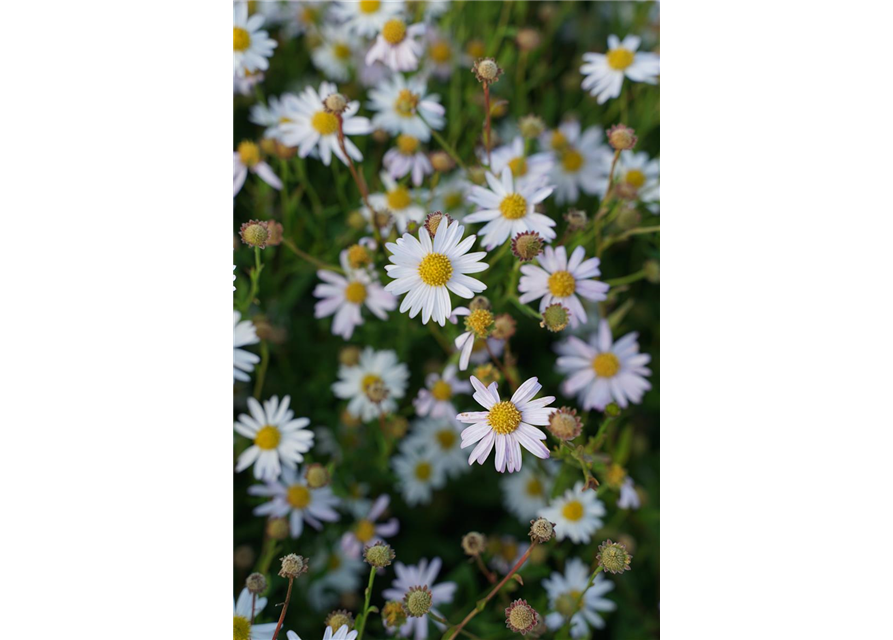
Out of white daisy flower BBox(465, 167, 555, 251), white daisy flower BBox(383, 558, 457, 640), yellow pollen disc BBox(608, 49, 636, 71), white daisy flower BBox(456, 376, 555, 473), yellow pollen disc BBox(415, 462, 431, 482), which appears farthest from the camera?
yellow pollen disc BBox(415, 462, 431, 482)

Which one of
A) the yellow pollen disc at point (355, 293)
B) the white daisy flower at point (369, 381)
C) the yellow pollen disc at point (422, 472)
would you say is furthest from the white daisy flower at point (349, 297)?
the yellow pollen disc at point (422, 472)

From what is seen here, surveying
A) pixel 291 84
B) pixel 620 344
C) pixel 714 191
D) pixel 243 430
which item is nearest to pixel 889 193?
pixel 714 191

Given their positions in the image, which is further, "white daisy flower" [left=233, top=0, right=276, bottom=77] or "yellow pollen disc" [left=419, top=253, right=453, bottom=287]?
"white daisy flower" [left=233, top=0, right=276, bottom=77]

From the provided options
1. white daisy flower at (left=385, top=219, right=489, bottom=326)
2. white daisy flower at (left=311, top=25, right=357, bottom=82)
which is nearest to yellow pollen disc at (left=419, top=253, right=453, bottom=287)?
white daisy flower at (left=385, top=219, right=489, bottom=326)

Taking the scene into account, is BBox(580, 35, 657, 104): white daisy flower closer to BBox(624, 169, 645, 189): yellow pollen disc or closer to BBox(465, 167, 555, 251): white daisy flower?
BBox(624, 169, 645, 189): yellow pollen disc

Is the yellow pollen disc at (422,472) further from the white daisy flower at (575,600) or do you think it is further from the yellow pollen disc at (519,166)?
the yellow pollen disc at (519,166)

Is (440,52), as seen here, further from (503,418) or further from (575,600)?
(575,600)
